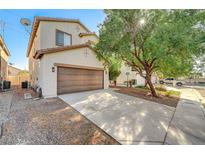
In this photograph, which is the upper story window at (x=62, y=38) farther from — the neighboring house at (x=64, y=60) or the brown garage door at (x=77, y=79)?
the brown garage door at (x=77, y=79)

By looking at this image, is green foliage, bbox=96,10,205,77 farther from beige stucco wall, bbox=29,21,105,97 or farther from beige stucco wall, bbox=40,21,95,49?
beige stucco wall, bbox=40,21,95,49

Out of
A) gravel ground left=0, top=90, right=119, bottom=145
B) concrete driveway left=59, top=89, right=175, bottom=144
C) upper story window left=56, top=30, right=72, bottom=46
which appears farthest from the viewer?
upper story window left=56, top=30, right=72, bottom=46

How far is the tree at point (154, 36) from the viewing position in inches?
241

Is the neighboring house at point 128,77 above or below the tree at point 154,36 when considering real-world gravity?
below

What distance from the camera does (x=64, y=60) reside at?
340 inches

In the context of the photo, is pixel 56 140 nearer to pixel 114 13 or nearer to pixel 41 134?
pixel 41 134

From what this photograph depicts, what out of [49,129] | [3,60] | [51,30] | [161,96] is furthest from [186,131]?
[3,60]

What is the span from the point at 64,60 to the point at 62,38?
3.41 metres

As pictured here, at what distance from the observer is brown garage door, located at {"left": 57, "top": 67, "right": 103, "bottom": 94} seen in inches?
336

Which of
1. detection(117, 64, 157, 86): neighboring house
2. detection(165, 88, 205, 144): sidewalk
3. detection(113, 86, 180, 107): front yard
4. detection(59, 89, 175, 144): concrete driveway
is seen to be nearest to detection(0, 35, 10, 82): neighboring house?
detection(113, 86, 180, 107): front yard

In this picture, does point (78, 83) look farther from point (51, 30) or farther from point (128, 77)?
point (128, 77)

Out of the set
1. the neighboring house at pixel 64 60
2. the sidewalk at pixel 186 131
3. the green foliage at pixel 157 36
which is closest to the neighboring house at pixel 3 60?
the neighboring house at pixel 64 60
